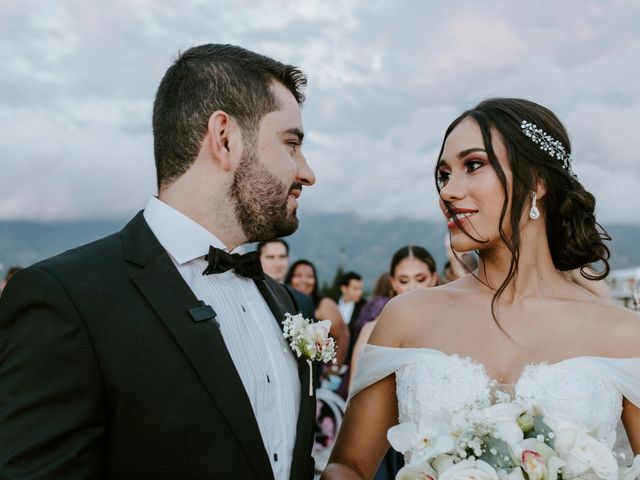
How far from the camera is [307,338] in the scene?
250cm

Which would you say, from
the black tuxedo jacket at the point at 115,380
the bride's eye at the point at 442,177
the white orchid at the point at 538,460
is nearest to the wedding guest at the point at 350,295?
the bride's eye at the point at 442,177

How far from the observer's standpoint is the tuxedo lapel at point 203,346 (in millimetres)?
2117

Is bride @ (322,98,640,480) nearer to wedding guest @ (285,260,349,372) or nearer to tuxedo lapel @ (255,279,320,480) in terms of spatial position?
tuxedo lapel @ (255,279,320,480)

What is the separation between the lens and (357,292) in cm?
1137

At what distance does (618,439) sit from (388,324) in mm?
1225

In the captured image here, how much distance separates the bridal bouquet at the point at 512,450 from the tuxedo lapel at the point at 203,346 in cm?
54

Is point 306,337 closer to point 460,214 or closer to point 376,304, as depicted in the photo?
point 460,214

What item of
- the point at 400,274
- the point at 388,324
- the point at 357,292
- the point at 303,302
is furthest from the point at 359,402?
the point at 357,292

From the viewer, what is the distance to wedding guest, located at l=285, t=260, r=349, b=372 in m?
7.98

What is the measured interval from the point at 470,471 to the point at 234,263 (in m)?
1.04

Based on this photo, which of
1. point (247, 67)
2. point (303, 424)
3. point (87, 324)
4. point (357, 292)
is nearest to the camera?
point (87, 324)

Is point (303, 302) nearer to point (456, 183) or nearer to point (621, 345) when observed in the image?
point (456, 183)

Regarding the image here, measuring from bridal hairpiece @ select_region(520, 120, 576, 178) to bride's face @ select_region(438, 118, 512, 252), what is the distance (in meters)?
0.15

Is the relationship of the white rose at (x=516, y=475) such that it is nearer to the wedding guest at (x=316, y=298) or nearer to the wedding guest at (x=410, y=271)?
the wedding guest at (x=410, y=271)
